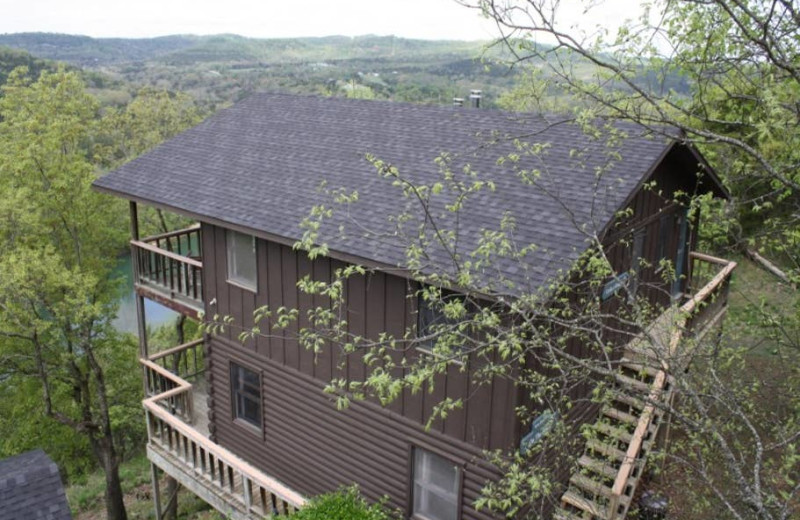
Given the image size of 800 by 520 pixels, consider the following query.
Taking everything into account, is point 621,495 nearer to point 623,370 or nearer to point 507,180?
point 623,370

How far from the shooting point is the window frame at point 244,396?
465 inches

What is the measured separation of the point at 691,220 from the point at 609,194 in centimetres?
634

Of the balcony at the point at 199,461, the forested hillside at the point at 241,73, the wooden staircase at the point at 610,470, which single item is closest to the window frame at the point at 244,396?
the balcony at the point at 199,461

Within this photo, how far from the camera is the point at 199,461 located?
1152 cm

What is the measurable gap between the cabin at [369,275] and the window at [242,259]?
41mm

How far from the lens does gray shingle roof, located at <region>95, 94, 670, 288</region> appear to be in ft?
27.1

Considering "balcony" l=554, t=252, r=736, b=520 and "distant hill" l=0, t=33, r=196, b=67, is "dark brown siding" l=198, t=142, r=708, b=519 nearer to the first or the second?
"balcony" l=554, t=252, r=736, b=520

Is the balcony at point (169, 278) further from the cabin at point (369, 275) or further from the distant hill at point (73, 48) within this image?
the distant hill at point (73, 48)

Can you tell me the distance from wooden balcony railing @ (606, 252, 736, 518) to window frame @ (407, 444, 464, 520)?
2005 mm

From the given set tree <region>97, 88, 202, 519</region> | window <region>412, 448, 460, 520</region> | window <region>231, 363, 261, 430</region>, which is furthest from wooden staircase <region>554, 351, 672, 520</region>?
tree <region>97, 88, 202, 519</region>

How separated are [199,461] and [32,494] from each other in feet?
10.2

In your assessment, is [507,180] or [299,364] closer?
[507,180]

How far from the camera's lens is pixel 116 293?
65.2 ft

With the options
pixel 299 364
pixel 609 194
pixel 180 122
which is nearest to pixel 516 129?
pixel 609 194
